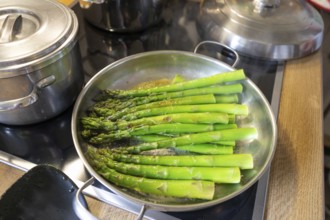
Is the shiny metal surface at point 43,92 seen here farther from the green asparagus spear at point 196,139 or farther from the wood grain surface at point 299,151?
the wood grain surface at point 299,151

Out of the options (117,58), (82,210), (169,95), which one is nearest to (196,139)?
(169,95)

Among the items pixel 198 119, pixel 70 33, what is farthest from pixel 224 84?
pixel 70 33

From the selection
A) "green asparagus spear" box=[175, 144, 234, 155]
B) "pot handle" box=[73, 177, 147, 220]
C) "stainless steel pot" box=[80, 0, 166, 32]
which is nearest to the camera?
"pot handle" box=[73, 177, 147, 220]

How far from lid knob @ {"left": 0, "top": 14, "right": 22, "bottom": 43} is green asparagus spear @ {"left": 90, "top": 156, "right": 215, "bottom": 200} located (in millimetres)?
302

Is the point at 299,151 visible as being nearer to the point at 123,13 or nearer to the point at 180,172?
the point at 180,172

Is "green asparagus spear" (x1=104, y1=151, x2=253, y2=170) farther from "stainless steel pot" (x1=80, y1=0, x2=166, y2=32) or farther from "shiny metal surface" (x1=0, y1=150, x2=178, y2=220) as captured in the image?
"stainless steel pot" (x1=80, y1=0, x2=166, y2=32)

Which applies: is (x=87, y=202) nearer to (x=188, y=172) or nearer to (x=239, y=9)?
(x=188, y=172)

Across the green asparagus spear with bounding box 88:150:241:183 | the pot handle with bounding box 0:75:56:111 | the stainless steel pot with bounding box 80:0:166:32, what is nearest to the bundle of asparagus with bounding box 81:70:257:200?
the green asparagus spear with bounding box 88:150:241:183

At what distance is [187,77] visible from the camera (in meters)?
0.79

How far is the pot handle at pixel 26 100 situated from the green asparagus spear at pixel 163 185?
18cm

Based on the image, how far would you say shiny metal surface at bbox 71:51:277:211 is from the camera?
1.69 ft

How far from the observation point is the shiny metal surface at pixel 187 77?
0.52m

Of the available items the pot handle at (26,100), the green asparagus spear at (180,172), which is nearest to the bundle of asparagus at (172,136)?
the green asparagus spear at (180,172)

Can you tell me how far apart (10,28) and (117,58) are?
329 mm
